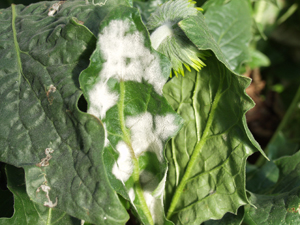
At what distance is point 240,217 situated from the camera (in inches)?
27.9

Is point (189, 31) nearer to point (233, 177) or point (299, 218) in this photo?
point (233, 177)

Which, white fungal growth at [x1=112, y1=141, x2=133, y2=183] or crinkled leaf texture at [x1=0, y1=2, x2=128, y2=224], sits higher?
crinkled leaf texture at [x1=0, y1=2, x2=128, y2=224]

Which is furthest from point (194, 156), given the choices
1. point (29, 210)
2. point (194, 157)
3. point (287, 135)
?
Answer: point (287, 135)

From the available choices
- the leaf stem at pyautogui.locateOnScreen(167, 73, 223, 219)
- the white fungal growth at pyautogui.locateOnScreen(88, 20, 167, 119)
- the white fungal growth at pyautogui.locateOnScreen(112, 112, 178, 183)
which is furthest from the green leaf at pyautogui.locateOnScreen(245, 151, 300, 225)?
the white fungal growth at pyautogui.locateOnScreen(88, 20, 167, 119)

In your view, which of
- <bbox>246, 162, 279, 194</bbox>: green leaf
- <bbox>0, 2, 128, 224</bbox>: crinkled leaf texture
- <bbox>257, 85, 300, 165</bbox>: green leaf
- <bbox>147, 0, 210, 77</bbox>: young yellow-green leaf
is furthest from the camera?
<bbox>257, 85, 300, 165</bbox>: green leaf

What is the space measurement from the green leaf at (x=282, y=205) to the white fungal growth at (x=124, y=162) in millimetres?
298

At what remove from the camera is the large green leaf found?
3.47 ft

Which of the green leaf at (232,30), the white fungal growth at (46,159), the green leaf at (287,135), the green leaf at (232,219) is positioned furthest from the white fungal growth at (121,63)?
the green leaf at (287,135)

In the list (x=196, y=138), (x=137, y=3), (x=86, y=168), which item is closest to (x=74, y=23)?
(x=86, y=168)

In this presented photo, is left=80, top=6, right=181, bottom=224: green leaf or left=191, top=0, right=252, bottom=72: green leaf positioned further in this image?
left=191, top=0, right=252, bottom=72: green leaf

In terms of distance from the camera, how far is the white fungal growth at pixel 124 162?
0.64 meters

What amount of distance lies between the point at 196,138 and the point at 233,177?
0.12 meters

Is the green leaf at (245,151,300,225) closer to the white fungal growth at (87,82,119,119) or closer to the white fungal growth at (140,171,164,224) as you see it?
the white fungal growth at (140,171,164,224)

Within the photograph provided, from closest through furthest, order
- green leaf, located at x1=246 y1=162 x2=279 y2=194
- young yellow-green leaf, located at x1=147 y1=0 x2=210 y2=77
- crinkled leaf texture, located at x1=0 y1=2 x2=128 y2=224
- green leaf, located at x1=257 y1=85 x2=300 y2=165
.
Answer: crinkled leaf texture, located at x1=0 y1=2 x2=128 y2=224
young yellow-green leaf, located at x1=147 y1=0 x2=210 y2=77
green leaf, located at x1=246 y1=162 x2=279 y2=194
green leaf, located at x1=257 y1=85 x2=300 y2=165
